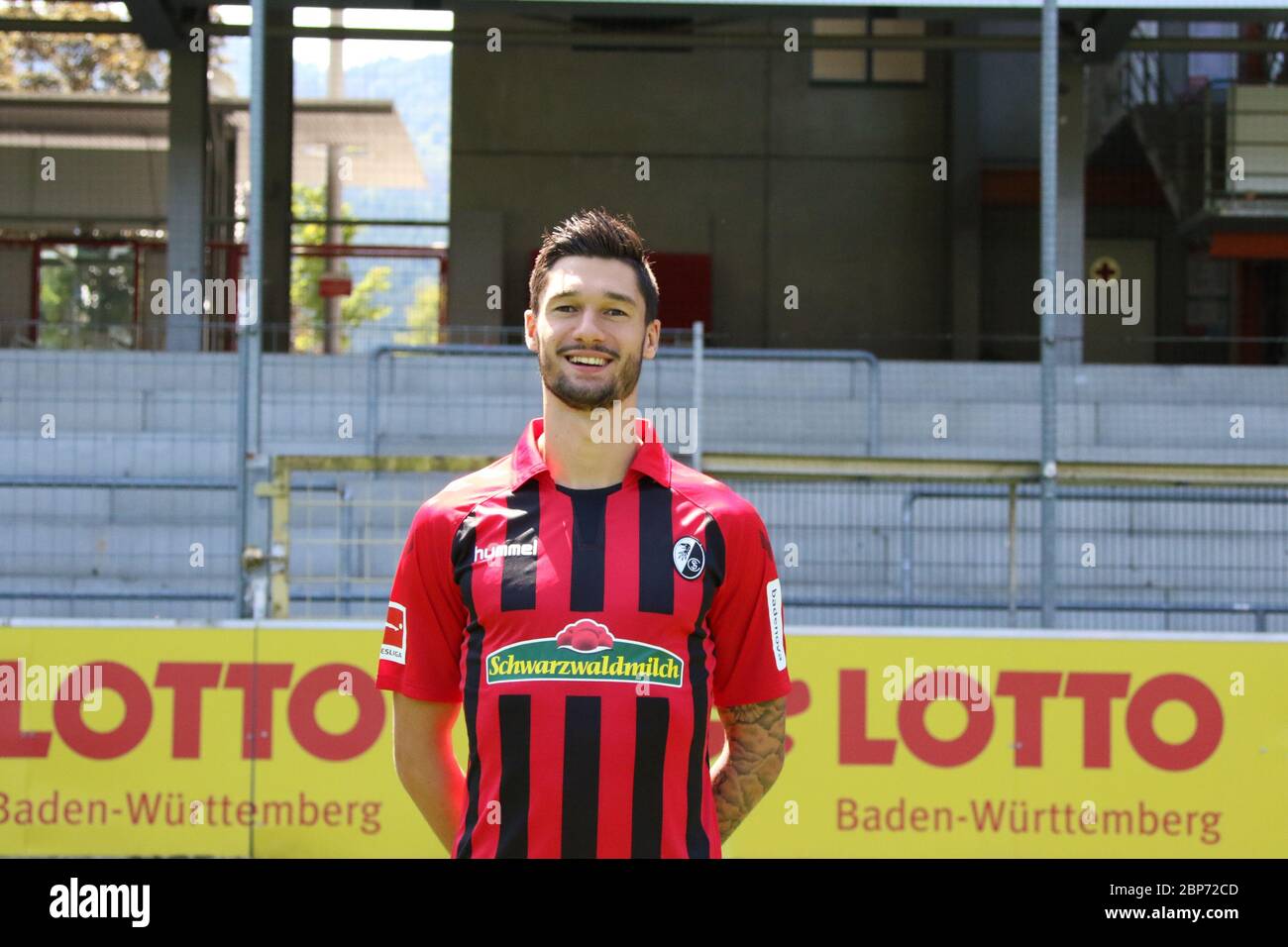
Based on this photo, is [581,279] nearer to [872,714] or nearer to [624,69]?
[872,714]

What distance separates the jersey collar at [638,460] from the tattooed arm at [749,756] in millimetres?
473

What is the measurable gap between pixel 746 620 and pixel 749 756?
0.28 meters

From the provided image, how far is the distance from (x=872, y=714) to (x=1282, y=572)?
2834 mm

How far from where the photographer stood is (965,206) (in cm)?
2005

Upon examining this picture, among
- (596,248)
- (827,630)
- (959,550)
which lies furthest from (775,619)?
(959,550)

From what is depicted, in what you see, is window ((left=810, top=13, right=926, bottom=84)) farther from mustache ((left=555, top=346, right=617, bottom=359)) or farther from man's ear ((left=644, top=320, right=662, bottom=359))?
mustache ((left=555, top=346, right=617, bottom=359))

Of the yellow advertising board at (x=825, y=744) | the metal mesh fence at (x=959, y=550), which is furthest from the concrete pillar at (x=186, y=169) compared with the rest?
the yellow advertising board at (x=825, y=744)

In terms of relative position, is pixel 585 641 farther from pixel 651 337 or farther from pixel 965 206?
pixel 965 206

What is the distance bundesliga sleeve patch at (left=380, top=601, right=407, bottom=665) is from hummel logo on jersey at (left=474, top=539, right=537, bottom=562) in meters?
0.22

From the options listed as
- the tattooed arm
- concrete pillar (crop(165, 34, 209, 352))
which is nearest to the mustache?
the tattooed arm

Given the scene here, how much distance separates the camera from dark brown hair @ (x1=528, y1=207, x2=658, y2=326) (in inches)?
102

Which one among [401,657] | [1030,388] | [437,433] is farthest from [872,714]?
[1030,388]

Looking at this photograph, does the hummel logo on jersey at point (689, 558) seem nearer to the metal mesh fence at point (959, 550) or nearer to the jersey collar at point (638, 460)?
the jersey collar at point (638, 460)

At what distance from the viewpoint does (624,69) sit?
20.1 meters
